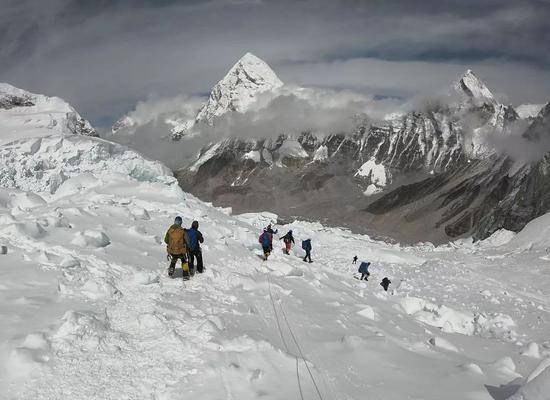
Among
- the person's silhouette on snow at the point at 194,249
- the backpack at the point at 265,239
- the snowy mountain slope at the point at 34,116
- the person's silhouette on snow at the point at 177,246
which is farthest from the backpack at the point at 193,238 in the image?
the snowy mountain slope at the point at 34,116

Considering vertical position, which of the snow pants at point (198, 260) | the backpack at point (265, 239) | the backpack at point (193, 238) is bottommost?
the backpack at point (265, 239)

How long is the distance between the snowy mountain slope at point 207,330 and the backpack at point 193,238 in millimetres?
895

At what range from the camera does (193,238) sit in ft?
48.1

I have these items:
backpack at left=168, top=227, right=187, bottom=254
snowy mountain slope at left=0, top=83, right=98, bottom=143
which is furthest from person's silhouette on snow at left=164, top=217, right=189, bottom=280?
snowy mountain slope at left=0, top=83, right=98, bottom=143

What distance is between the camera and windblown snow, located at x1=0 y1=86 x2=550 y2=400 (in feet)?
24.5

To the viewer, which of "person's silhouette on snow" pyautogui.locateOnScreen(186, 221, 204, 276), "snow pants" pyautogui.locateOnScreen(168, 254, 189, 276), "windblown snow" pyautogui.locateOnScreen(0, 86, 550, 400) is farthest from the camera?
"person's silhouette on snow" pyautogui.locateOnScreen(186, 221, 204, 276)

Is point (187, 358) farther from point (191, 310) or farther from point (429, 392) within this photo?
point (429, 392)

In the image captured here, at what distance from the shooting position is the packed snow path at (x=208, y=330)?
7.50 metres

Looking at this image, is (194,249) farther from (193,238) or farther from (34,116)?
(34,116)

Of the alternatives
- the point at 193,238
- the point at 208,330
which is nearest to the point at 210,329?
the point at 208,330

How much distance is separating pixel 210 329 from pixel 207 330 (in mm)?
64

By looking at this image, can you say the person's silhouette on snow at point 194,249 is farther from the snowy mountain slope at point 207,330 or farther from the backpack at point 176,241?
the backpack at point 176,241

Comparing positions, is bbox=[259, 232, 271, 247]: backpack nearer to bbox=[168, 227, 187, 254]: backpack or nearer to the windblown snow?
the windblown snow

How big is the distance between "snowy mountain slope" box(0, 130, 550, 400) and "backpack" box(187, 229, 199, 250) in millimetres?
895
